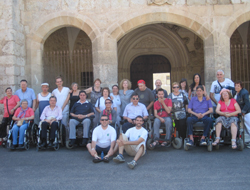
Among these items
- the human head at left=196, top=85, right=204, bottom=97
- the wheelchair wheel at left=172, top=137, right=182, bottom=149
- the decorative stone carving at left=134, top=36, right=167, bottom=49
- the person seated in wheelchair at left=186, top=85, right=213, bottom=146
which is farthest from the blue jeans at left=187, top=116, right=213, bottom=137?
the decorative stone carving at left=134, top=36, right=167, bottom=49

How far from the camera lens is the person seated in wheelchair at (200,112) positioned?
5.09 m

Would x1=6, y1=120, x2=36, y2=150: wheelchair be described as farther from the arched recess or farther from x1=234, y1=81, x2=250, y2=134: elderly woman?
x1=234, y1=81, x2=250, y2=134: elderly woman

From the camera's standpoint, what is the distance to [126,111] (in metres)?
5.57

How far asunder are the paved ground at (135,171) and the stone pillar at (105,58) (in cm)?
274

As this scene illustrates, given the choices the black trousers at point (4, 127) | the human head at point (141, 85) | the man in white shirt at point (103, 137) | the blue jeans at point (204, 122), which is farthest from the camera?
the black trousers at point (4, 127)

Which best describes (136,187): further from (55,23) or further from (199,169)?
(55,23)

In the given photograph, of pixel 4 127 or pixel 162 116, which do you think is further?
pixel 4 127

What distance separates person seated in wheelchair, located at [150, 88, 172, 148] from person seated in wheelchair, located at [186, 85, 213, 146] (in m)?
0.37

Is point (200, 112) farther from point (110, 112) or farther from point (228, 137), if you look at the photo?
point (110, 112)

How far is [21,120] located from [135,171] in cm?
289

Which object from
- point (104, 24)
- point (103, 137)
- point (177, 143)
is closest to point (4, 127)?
point (103, 137)

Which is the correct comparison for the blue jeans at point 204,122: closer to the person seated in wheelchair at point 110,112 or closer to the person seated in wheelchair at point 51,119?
the person seated in wheelchair at point 110,112

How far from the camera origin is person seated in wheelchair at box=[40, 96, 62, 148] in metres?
5.34

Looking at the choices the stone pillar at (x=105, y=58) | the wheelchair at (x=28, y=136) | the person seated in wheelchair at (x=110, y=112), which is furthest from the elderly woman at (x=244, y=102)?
the wheelchair at (x=28, y=136)
